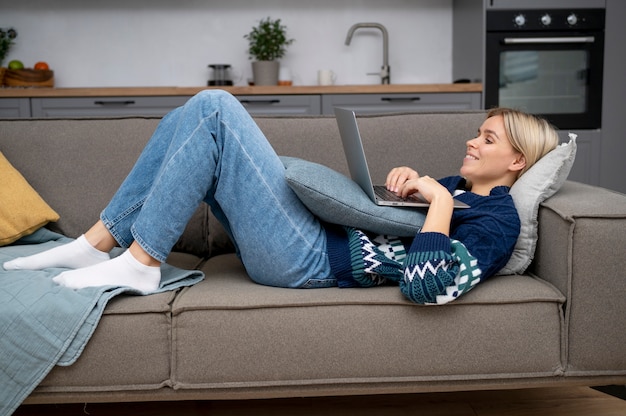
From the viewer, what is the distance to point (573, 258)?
154 centimetres

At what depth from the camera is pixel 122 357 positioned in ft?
4.90

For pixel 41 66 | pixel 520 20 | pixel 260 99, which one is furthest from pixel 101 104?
pixel 520 20

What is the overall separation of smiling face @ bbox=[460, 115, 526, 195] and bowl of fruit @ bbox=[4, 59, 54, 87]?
2.94m

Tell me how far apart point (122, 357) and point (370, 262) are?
0.59 meters

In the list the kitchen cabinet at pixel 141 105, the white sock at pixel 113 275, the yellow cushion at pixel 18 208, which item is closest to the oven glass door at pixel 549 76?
the kitchen cabinet at pixel 141 105

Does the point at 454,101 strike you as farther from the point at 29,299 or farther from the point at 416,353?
the point at 29,299

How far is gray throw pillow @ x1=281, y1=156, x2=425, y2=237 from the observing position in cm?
156

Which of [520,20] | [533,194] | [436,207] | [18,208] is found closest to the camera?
[436,207]

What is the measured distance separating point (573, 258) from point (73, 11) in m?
3.56

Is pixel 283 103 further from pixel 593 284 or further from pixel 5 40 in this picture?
pixel 593 284

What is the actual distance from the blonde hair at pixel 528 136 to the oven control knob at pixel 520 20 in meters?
2.18

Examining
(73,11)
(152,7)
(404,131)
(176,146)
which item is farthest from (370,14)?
(176,146)

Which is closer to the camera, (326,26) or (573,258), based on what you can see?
(573,258)

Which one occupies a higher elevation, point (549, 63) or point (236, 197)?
point (549, 63)
